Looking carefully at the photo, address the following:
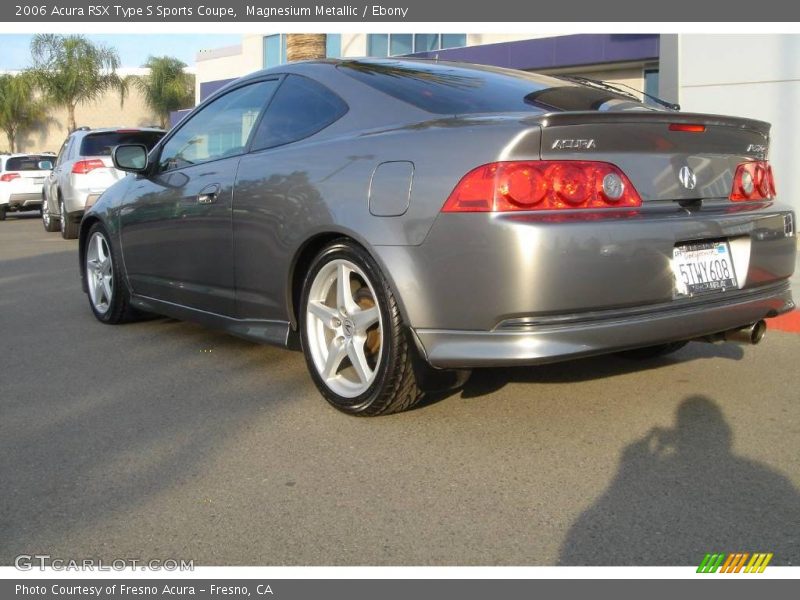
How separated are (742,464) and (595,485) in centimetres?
62

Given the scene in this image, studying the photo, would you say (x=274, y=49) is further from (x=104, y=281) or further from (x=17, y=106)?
(x=104, y=281)

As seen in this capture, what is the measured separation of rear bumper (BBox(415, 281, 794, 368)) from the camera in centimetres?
328

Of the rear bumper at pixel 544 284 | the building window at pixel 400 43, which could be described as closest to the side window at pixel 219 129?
the rear bumper at pixel 544 284

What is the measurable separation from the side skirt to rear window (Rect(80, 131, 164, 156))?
8.33 m

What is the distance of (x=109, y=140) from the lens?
44.8 ft

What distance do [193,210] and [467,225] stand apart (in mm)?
2169

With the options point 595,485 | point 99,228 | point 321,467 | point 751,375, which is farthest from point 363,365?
point 99,228

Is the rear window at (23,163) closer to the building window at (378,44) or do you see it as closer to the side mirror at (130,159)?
the building window at (378,44)

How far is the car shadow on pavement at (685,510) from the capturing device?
2.65 m

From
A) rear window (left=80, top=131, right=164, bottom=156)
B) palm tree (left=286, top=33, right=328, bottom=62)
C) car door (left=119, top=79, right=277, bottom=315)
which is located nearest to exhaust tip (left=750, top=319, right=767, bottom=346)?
car door (left=119, top=79, right=277, bottom=315)

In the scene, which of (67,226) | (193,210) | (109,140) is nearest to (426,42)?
(109,140)

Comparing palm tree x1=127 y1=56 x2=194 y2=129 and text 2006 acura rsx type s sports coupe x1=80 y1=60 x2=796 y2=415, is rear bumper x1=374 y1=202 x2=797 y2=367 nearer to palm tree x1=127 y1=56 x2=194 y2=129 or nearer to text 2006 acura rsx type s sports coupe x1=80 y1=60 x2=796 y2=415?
text 2006 acura rsx type s sports coupe x1=80 y1=60 x2=796 y2=415

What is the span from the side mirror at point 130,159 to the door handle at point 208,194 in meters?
0.91
